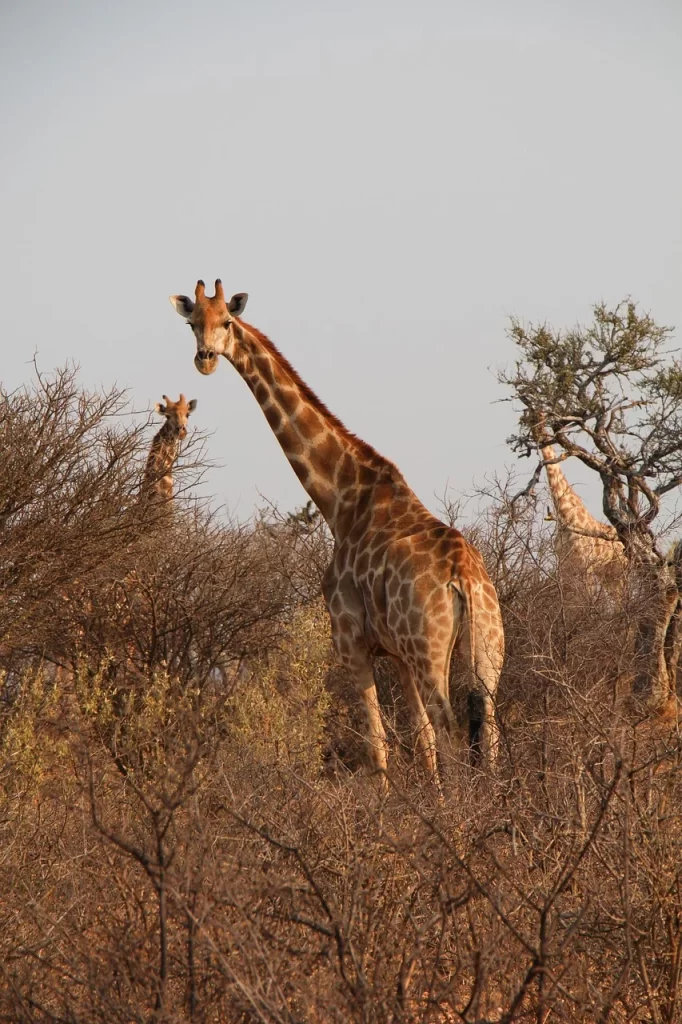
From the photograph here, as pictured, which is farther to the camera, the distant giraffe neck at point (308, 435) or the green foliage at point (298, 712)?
the distant giraffe neck at point (308, 435)

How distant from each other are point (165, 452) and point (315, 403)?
2785 mm

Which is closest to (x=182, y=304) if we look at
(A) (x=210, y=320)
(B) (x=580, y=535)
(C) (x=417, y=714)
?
(A) (x=210, y=320)

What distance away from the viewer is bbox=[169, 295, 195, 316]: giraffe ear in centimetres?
850

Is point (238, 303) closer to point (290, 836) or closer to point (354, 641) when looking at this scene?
point (354, 641)

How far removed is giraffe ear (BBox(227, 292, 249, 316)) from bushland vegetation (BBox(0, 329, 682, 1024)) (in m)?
1.02

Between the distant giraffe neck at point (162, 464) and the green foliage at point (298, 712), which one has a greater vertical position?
the distant giraffe neck at point (162, 464)

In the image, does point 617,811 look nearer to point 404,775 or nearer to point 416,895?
point 416,895

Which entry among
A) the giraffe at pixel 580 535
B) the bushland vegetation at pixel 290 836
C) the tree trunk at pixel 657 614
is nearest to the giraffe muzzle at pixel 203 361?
the bushland vegetation at pixel 290 836

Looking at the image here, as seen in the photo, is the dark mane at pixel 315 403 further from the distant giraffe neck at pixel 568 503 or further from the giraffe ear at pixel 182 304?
the distant giraffe neck at pixel 568 503

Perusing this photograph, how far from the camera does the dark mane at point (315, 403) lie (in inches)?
331

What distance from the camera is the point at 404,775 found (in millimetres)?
5203

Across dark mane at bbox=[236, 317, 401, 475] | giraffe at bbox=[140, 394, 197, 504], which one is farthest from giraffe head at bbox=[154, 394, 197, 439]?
dark mane at bbox=[236, 317, 401, 475]

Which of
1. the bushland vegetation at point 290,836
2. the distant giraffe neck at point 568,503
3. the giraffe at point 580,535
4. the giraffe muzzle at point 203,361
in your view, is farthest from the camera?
the distant giraffe neck at point 568,503

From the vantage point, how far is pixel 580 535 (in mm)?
14562
